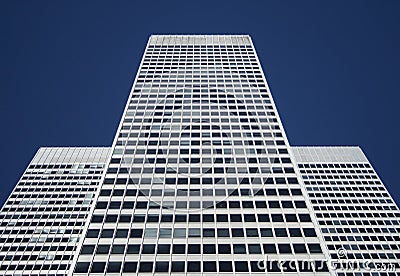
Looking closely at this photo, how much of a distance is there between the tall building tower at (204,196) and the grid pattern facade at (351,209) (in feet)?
1.29

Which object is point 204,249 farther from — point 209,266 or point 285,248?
point 285,248

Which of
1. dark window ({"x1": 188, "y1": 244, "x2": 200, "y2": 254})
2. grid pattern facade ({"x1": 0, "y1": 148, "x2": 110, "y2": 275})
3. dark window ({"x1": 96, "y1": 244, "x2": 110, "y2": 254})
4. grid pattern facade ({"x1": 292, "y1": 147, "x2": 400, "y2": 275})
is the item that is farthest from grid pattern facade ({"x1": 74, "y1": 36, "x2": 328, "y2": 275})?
grid pattern facade ({"x1": 0, "y1": 148, "x2": 110, "y2": 275})

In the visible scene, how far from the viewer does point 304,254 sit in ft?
165

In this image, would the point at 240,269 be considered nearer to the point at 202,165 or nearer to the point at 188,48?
the point at 202,165

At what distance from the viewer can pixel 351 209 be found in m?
116

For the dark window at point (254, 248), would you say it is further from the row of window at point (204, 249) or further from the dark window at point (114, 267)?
the dark window at point (114, 267)

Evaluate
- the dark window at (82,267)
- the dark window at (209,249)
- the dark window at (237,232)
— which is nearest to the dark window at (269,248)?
the dark window at (237,232)

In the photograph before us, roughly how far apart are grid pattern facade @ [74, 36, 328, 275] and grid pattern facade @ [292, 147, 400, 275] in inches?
1583

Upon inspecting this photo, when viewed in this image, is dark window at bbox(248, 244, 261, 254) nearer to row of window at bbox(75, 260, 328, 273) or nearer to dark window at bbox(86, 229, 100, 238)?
row of window at bbox(75, 260, 328, 273)

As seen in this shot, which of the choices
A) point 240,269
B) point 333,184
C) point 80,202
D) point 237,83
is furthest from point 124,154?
point 333,184

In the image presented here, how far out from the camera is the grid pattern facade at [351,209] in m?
101

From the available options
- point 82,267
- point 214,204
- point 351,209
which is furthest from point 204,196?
point 351,209

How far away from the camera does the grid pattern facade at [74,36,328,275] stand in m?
50.4

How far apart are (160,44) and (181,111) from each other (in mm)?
41930
